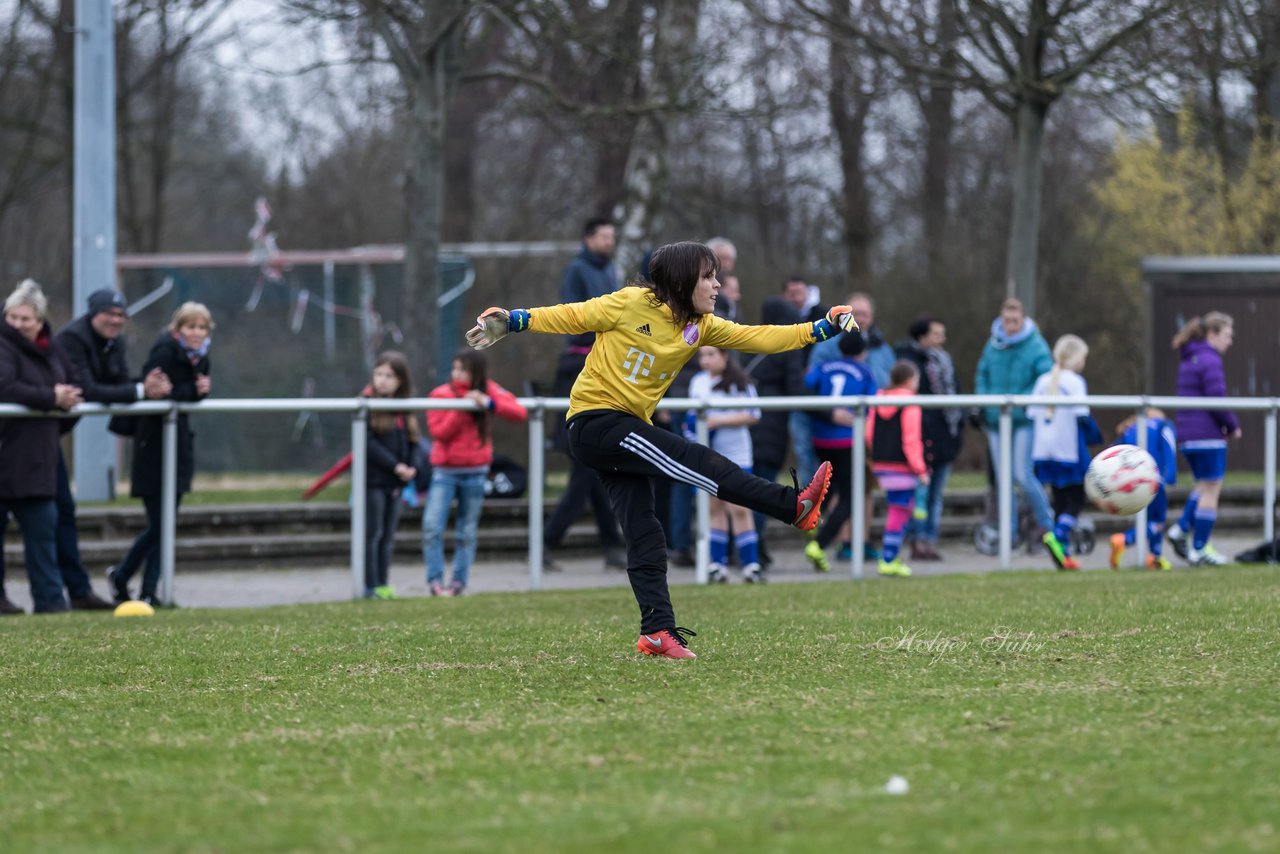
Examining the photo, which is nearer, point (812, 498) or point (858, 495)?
point (812, 498)

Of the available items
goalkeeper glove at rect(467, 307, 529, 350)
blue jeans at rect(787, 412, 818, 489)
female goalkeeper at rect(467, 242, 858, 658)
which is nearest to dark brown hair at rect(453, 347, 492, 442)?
blue jeans at rect(787, 412, 818, 489)

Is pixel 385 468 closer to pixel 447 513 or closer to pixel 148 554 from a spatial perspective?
pixel 447 513

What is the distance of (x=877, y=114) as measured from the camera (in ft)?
93.1

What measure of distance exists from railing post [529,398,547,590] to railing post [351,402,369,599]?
1.11 meters

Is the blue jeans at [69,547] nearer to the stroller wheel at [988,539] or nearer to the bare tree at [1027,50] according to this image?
the stroller wheel at [988,539]

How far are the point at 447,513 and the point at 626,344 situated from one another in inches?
196

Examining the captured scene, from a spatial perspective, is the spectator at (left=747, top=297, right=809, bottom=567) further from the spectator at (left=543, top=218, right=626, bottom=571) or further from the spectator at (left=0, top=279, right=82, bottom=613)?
the spectator at (left=0, top=279, right=82, bottom=613)

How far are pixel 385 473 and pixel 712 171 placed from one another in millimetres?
20258

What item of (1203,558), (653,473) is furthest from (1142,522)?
(653,473)

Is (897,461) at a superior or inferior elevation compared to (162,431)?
inferior

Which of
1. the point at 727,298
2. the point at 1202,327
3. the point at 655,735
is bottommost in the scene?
the point at 655,735

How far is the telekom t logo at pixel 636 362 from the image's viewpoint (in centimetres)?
688

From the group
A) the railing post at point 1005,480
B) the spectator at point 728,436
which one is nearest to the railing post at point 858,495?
the spectator at point 728,436

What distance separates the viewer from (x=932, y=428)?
13.7 metres
